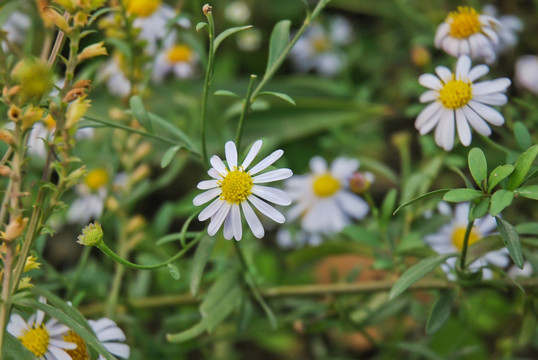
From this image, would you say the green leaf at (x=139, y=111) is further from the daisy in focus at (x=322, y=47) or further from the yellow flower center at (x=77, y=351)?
the daisy in focus at (x=322, y=47)

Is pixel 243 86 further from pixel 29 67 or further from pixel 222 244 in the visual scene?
pixel 29 67

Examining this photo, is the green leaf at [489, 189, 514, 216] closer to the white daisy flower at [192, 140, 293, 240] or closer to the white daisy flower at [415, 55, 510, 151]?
the white daisy flower at [415, 55, 510, 151]

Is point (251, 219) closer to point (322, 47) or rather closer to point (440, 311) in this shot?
point (440, 311)

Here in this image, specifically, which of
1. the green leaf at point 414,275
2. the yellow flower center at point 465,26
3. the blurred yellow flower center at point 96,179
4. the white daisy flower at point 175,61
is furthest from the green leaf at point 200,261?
the white daisy flower at point 175,61

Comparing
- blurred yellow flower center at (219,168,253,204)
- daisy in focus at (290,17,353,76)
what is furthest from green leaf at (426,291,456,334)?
daisy in focus at (290,17,353,76)

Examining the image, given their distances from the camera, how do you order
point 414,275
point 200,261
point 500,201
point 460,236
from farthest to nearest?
point 460,236, point 200,261, point 414,275, point 500,201

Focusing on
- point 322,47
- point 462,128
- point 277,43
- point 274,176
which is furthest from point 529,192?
point 322,47

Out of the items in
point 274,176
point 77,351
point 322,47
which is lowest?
point 77,351
